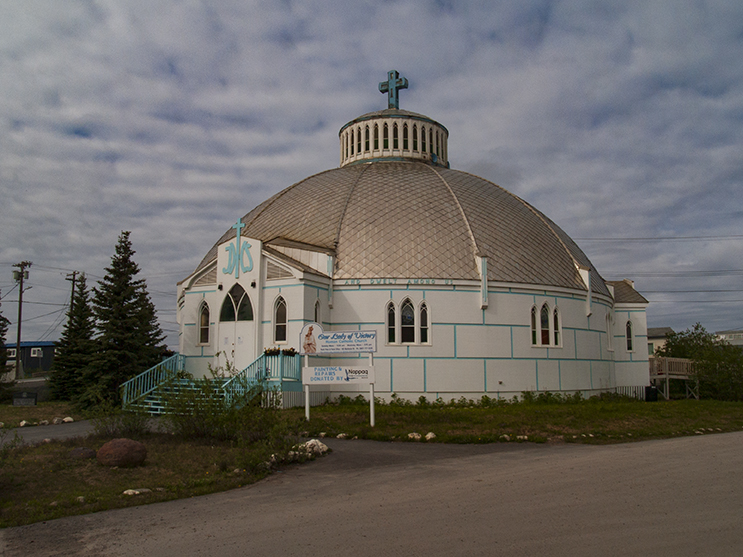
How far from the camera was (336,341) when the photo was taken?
685 inches

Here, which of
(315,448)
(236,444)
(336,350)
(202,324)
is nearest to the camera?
(315,448)

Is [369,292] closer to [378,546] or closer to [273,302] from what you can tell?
[273,302]

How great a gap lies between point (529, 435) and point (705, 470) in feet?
16.5

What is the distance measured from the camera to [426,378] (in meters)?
22.6

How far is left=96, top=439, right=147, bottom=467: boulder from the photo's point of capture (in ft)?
35.1

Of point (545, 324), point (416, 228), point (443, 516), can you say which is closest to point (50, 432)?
point (443, 516)

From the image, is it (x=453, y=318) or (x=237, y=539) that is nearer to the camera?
(x=237, y=539)

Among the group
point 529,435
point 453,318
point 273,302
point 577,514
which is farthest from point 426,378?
point 577,514

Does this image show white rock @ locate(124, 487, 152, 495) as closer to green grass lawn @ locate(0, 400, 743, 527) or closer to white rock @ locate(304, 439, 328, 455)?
green grass lawn @ locate(0, 400, 743, 527)

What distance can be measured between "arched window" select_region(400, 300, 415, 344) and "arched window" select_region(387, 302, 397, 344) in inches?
11.7

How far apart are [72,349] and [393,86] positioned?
69.6 feet

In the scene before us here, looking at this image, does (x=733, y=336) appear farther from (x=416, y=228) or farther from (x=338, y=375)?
(x=338, y=375)

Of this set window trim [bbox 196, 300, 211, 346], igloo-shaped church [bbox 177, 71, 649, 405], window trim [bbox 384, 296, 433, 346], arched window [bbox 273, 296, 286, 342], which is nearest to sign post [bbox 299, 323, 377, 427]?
igloo-shaped church [bbox 177, 71, 649, 405]

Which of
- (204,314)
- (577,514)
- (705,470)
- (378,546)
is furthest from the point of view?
(204,314)
